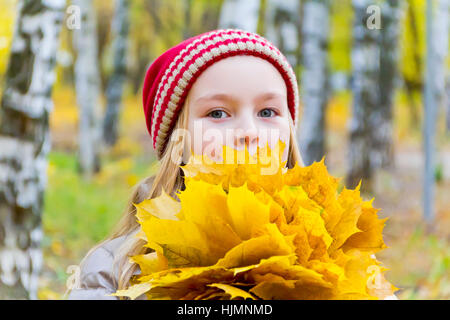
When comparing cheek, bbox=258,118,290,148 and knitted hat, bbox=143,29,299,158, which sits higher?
knitted hat, bbox=143,29,299,158

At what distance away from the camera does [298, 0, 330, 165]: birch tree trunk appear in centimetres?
433

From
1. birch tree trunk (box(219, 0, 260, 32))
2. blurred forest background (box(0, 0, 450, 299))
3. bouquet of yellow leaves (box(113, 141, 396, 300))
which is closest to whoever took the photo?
bouquet of yellow leaves (box(113, 141, 396, 300))

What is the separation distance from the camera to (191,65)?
3.92 feet

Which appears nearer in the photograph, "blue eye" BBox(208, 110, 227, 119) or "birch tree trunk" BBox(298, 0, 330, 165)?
"blue eye" BBox(208, 110, 227, 119)

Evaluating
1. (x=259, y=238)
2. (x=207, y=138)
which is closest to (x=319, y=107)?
(x=207, y=138)

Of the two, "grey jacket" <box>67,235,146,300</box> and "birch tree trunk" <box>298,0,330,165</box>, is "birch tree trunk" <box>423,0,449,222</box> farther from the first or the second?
"grey jacket" <box>67,235,146,300</box>

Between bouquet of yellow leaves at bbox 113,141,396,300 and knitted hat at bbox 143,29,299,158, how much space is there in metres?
0.45

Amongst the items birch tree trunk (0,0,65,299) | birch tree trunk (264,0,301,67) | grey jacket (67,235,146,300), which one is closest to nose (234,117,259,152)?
grey jacket (67,235,146,300)

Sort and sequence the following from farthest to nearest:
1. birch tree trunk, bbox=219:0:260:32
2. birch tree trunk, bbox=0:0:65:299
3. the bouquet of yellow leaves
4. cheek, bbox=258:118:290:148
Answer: birch tree trunk, bbox=219:0:260:32, birch tree trunk, bbox=0:0:65:299, cheek, bbox=258:118:290:148, the bouquet of yellow leaves

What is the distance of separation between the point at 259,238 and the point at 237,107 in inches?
18.0

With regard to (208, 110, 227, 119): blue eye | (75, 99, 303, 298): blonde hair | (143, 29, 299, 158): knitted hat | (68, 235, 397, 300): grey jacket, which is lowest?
(68, 235, 397, 300): grey jacket
